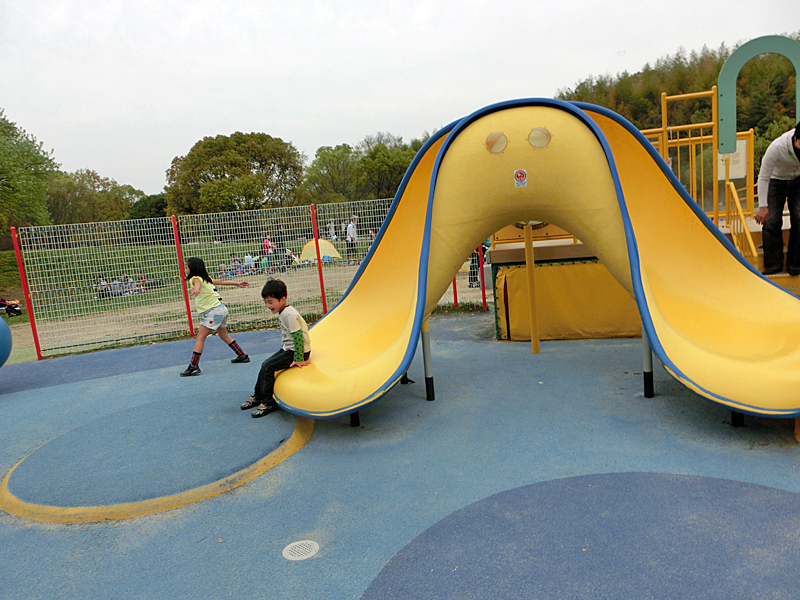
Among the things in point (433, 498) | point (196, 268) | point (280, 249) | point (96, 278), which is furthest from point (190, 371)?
point (433, 498)

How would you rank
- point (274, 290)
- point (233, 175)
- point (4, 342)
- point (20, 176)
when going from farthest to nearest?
1. point (233, 175)
2. point (20, 176)
3. point (4, 342)
4. point (274, 290)

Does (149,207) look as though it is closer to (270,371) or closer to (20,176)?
(20,176)

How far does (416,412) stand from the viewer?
540 cm

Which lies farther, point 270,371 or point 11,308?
point 11,308

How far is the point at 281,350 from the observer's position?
17.7ft

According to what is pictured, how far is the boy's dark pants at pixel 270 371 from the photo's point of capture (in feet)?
17.5

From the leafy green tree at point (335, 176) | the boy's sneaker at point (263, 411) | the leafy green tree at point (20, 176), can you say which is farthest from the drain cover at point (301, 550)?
the leafy green tree at point (335, 176)

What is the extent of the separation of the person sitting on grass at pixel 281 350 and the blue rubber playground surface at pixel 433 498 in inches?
9.6

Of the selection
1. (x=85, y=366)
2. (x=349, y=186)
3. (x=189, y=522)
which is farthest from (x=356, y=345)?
(x=349, y=186)

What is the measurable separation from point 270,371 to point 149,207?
74.9m

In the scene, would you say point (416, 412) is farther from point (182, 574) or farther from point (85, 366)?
point (85, 366)

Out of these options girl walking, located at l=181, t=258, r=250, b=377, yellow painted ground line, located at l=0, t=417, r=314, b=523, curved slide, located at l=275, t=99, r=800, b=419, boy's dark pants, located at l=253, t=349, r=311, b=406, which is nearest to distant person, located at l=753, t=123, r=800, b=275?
curved slide, located at l=275, t=99, r=800, b=419

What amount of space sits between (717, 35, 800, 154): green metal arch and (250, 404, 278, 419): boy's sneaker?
21.3 ft

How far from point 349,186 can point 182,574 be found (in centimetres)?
6298
